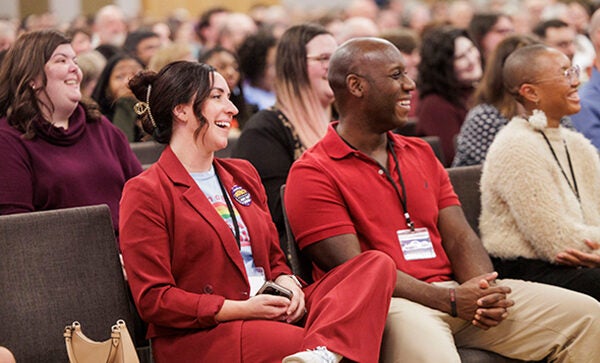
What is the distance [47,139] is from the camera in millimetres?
3465

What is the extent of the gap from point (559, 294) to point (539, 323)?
12cm

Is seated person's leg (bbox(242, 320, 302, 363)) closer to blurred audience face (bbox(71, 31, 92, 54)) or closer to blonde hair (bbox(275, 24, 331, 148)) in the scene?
blonde hair (bbox(275, 24, 331, 148))

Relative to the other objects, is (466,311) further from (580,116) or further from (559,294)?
(580,116)

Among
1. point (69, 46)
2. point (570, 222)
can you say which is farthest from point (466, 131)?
point (69, 46)

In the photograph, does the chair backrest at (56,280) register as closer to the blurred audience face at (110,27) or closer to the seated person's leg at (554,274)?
the seated person's leg at (554,274)

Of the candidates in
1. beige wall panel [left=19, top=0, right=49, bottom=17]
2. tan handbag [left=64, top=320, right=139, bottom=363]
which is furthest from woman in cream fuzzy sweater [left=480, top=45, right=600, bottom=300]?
beige wall panel [left=19, top=0, right=49, bottom=17]

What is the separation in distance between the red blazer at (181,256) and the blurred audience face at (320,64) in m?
1.32

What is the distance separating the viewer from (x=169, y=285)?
2.69m

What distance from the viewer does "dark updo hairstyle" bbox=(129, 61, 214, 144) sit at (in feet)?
9.52

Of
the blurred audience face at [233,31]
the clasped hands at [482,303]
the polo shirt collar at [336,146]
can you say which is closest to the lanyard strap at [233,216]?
the polo shirt collar at [336,146]

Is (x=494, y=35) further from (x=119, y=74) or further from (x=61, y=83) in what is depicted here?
(x=61, y=83)

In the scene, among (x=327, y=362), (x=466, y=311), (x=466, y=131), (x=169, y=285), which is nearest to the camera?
(x=327, y=362)

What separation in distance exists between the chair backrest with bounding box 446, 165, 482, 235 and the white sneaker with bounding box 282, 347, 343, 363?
1284 mm

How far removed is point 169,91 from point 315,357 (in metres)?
0.93
